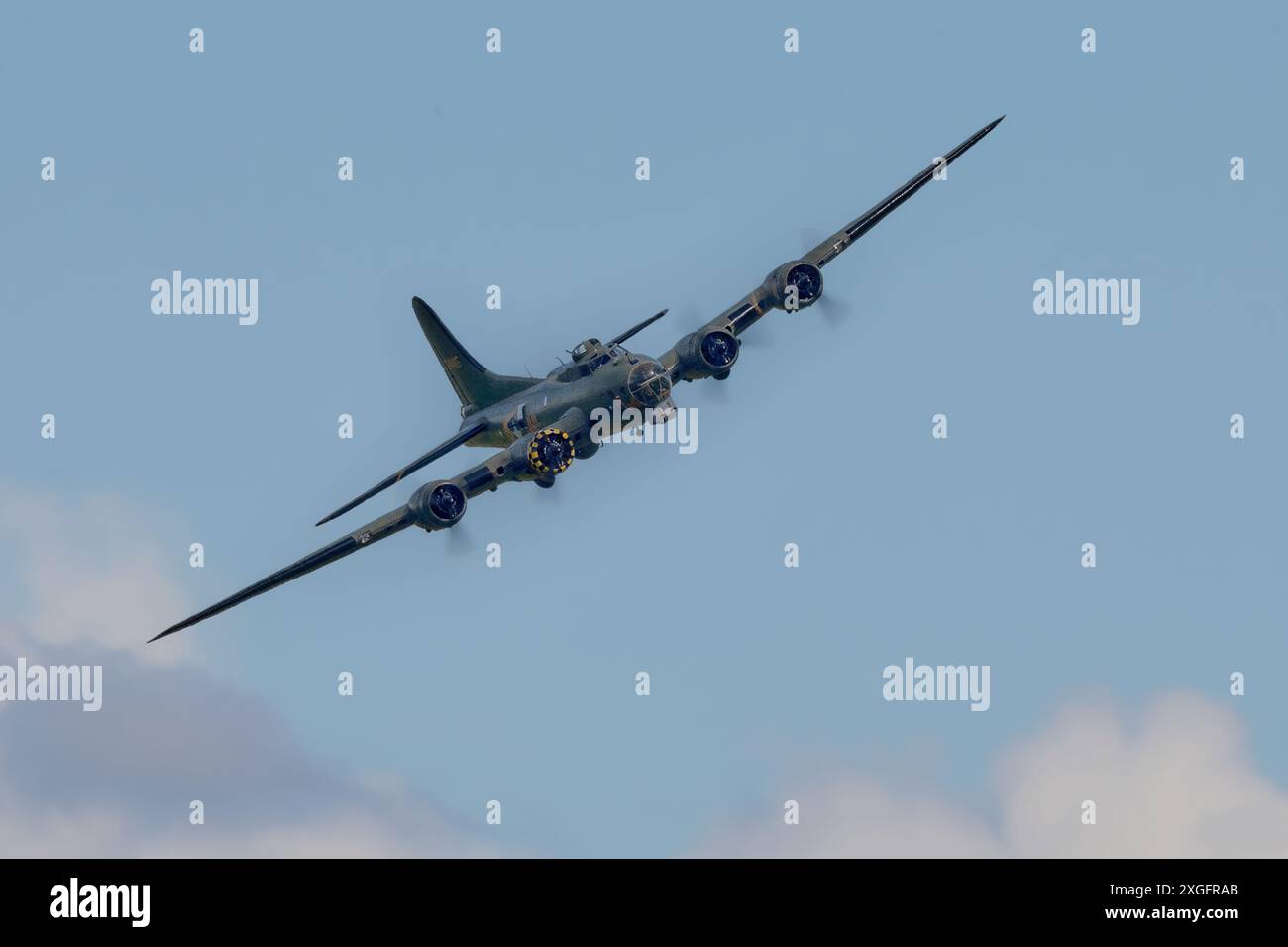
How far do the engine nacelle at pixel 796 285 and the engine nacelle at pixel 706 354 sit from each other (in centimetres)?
286

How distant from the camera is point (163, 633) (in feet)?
338

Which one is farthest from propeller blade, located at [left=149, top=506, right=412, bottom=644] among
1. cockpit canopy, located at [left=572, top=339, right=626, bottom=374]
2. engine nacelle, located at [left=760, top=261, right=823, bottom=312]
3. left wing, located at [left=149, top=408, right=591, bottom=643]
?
engine nacelle, located at [left=760, top=261, right=823, bottom=312]

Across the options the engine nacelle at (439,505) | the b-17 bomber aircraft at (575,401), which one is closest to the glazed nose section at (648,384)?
the b-17 bomber aircraft at (575,401)

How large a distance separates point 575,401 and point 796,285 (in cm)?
1171

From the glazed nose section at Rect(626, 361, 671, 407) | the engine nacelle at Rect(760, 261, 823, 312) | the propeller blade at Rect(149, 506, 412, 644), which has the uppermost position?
the engine nacelle at Rect(760, 261, 823, 312)

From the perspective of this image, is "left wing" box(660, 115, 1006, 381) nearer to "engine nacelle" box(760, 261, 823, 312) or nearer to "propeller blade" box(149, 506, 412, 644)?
"engine nacelle" box(760, 261, 823, 312)

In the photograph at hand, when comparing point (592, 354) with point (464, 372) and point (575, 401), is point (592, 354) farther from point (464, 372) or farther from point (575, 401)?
point (464, 372)

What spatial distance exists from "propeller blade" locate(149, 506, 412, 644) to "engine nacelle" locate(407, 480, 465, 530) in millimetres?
1141

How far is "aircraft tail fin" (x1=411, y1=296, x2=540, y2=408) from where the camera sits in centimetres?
11431

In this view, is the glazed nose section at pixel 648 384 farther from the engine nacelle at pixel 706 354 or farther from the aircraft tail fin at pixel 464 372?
the aircraft tail fin at pixel 464 372
